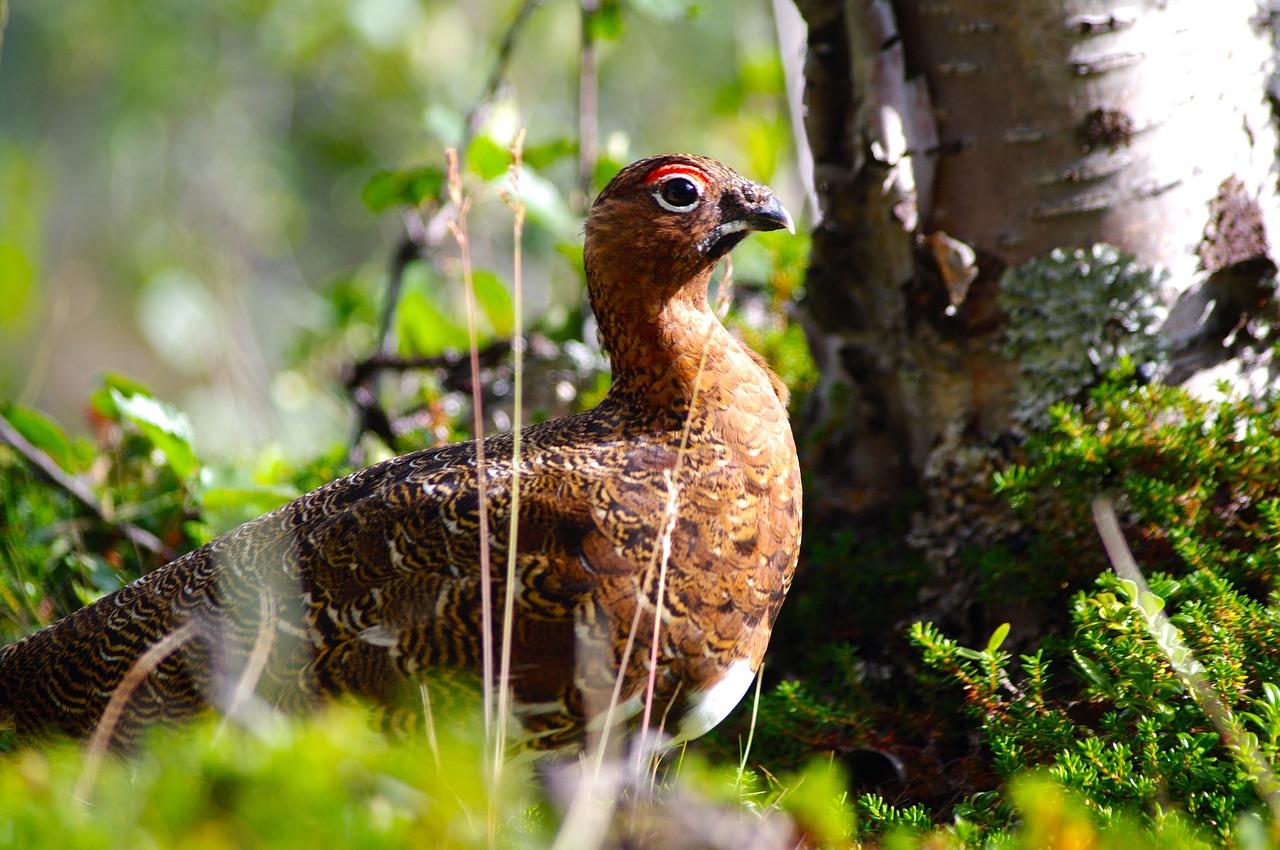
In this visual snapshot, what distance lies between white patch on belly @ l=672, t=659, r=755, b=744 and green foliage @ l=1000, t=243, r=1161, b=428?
1.13 meters

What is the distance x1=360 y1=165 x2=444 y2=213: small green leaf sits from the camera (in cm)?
379

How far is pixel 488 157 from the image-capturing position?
3576 millimetres

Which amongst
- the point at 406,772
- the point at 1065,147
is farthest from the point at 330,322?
the point at 406,772

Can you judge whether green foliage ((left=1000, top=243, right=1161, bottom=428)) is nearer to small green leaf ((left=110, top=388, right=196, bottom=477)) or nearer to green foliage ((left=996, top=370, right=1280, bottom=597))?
green foliage ((left=996, top=370, right=1280, bottom=597))

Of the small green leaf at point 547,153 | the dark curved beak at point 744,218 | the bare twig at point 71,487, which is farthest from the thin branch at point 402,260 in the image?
the dark curved beak at point 744,218

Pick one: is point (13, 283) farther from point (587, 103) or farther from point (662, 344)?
point (662, 344)

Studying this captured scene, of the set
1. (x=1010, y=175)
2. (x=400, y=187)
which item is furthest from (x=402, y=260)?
(x=1010, y=175)

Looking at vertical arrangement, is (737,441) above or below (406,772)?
above

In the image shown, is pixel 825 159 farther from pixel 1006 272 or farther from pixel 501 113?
pixel 501 113

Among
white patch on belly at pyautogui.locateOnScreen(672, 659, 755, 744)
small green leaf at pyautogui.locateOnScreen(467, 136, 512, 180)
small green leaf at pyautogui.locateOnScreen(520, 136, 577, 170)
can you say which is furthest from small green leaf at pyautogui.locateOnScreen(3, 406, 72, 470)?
white patch on belly at pyautogui.locateOnScreen(672, 659, 755, 744)

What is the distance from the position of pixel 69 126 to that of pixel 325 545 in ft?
27.8

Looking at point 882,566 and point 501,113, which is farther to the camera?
point 501,113

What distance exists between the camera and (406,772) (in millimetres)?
1479

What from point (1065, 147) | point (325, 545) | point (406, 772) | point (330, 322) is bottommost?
point (406, 772)
